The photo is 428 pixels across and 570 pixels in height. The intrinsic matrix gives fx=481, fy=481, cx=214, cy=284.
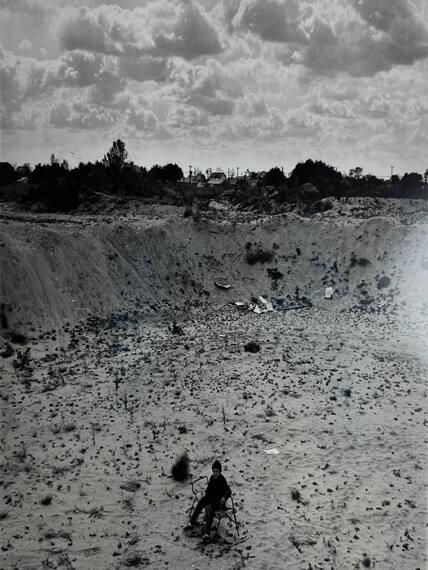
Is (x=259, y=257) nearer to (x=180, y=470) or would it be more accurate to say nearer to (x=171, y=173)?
(x=180, y=470)

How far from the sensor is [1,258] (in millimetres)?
26172

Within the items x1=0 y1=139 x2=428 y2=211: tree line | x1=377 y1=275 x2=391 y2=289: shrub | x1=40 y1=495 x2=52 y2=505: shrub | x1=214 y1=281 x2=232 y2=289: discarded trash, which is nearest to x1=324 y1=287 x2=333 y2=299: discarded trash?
x1=377 y1=275 x2=391 y2=289: shrub

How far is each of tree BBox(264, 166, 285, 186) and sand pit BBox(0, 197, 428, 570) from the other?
3196 cm

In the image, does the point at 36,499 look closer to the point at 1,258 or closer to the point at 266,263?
the point at 1,258

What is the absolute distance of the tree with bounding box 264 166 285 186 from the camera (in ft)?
224

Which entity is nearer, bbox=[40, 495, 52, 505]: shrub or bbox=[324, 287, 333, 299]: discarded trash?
bbox=[40, 495, 52, 505]: shrub

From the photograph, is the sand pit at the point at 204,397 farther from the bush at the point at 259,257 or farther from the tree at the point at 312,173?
the tree at the point at 312,173

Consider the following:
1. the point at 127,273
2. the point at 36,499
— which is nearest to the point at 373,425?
the point at 36,499

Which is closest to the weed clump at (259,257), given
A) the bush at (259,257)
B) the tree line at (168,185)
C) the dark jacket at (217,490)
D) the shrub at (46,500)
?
the bush at (259,257)

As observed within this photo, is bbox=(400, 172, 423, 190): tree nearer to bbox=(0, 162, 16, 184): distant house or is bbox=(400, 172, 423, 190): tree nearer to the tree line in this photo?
the tree line

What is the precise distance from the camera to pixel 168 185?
63500 mm

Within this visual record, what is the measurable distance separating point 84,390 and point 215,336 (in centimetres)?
893

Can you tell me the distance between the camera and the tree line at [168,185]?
4581cm

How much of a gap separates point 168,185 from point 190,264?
101 ft
